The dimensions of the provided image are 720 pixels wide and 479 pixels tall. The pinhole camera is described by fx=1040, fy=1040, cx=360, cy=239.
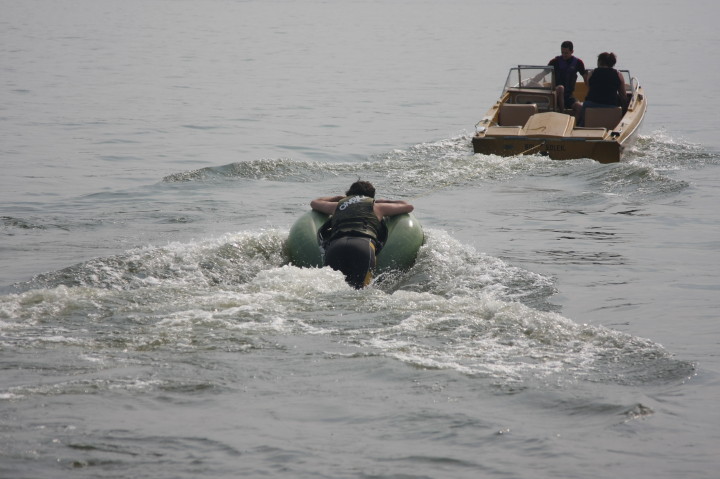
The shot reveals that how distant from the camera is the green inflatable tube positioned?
32.8ft

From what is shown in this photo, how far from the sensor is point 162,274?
9.76m

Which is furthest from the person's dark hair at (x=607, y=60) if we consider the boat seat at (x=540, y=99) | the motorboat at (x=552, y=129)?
the boat seat at (x=540, y=99)

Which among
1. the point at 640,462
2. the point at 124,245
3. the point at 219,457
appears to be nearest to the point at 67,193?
the point at 124,245

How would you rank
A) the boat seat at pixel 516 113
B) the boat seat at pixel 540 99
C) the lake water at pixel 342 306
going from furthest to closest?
the boat seat at pixel 540 99, the boat seat at pixel 516 113, the lake water at pixel 342 306

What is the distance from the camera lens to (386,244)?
10133 mm

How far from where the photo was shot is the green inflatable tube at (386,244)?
32.8ft

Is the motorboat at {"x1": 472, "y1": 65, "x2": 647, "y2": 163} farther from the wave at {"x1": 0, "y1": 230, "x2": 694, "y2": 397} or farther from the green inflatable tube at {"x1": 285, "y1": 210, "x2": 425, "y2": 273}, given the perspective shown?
the wave at {"x1": 0, "y1": 230, "x2": 694, "y2": 397}

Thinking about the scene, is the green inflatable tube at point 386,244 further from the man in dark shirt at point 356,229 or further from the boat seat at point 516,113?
the boat seat at point 516,113

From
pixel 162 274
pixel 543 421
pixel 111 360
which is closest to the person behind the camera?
pixel 543 421

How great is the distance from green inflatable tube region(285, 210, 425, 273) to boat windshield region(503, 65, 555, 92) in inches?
333

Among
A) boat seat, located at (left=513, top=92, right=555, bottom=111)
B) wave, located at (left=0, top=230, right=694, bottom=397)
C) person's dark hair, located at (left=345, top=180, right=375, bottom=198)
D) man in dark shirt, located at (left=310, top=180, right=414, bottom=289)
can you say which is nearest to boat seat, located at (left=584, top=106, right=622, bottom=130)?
boat seat, located at (left=513, top=92, right=555, bottom=111)

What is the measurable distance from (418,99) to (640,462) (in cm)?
2238

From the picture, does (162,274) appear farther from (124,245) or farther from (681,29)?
(681,29)

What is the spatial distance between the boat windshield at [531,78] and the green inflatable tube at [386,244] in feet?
27.7
